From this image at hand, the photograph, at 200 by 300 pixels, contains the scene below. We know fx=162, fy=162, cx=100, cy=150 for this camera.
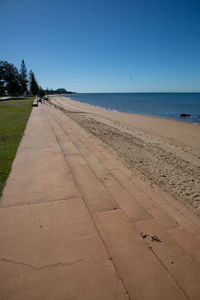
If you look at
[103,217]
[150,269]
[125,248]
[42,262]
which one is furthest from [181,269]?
[42,262]

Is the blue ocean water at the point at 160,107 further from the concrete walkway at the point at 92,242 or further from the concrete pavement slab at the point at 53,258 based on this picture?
the concrete pavement slab at the point at 53,258

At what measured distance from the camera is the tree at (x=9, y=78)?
65.9m

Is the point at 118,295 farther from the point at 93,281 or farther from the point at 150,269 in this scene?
the point at 150,269

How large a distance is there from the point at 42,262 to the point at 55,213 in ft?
2.63

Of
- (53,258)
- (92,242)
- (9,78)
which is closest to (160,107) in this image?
(92,242)

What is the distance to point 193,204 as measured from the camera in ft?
11.4

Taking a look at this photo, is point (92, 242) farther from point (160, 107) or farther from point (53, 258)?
point (160, 107)

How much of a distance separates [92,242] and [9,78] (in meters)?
81.1

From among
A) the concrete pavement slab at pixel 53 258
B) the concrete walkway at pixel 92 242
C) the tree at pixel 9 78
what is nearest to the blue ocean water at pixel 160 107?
the concrete walkway at pixel 92 242

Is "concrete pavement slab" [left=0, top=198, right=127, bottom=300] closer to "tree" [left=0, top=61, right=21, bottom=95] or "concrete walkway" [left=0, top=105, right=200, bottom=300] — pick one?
"concrete walkway" [left=0, top=105, right=200, bottom=300]

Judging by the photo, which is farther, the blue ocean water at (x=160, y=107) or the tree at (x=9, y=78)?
the tree at (x=9, y=78)

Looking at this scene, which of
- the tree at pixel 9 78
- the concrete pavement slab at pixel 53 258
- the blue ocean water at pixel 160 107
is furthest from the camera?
the tree at pixel 9 78

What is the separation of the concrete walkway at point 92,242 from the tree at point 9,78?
252 feet

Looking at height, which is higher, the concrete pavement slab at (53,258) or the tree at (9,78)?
the tree at (9,78)
